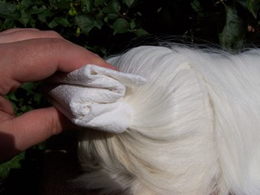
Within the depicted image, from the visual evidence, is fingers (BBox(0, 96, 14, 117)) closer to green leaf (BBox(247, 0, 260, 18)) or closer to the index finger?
the index finger

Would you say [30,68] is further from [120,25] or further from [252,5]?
[252,5]

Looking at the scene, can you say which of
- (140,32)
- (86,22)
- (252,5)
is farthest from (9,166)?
(252,5)

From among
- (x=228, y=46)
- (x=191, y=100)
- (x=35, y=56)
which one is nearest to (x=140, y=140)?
(x=191, y=100)

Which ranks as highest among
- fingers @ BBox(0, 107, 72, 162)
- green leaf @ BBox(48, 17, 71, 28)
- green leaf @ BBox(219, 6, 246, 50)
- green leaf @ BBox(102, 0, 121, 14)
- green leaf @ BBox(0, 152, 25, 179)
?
green leaf @ BBox(219, 6, 246, 50)

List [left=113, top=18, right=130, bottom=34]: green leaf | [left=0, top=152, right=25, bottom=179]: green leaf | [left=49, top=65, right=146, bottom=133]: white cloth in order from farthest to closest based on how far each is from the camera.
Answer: [left=0, top=152, right=25, bottom=179]: green leaf, [left=113, top=18, right=130, bottom=34]: green leaf, [left=49, top=65, right=146, bottom=133]: white cloth

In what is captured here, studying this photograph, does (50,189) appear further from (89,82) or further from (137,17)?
(137,17)

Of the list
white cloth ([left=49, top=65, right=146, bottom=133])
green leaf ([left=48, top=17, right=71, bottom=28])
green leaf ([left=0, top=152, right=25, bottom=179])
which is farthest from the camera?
green leaf ([left=0, top=152, right=25, bottom=179])

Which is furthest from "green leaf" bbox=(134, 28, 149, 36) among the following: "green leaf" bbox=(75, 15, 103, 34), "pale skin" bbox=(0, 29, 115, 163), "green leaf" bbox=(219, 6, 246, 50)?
"pale skin" bbox=(0, 29, 115, 163)
